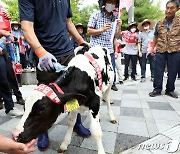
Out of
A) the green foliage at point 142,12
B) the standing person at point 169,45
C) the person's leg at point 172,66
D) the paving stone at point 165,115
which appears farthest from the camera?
the green foliage at point 142,12

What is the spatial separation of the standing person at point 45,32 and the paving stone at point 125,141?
2.87 ft

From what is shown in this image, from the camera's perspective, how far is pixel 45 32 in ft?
7.67

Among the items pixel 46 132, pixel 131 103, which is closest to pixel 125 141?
pixel 46 132

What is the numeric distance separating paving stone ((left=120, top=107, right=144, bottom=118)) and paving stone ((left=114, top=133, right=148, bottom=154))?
0.84 meters

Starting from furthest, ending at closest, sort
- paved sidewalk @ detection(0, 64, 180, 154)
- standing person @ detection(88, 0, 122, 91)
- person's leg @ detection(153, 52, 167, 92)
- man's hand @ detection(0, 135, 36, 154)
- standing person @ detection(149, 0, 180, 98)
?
person's leg @ detection(153, 52, 167, 92) < standing person @ detection(149, 0, 180, 98) < standing person @ detection(88, 0, 122, 91) < paved sidewalk @ detection(0, 64, 180, 154) < man's hand @ detection(0, 135, 36, 154)

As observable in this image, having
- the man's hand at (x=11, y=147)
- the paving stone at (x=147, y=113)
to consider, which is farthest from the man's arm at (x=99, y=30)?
the man's hand at (x=11, y=147)

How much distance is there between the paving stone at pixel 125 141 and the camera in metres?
2.42

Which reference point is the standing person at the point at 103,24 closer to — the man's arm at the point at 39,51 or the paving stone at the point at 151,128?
the paving stone at the point at 151,128

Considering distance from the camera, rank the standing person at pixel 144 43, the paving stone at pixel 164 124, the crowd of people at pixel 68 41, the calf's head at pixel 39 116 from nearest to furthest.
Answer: the calf's head at pixel 39 116 → the crowd of people at pixel 68 41 → the paving stone at pixel 164 124 → the standing person at pixel 144 43

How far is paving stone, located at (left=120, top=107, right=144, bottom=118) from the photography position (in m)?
3.54

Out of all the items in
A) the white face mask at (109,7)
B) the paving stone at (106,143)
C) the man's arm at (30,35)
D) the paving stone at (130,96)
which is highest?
the white face mask at (109,7)

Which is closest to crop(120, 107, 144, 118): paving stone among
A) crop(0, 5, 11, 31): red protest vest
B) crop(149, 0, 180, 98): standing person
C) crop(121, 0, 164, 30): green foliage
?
crop(149, 0, 180, 98): standing person

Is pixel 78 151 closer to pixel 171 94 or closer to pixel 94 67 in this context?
pixel 94 67

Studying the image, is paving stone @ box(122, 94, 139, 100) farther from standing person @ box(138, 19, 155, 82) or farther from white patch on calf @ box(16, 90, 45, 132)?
white patch on calf @ box(16, 90, 45, 132)
